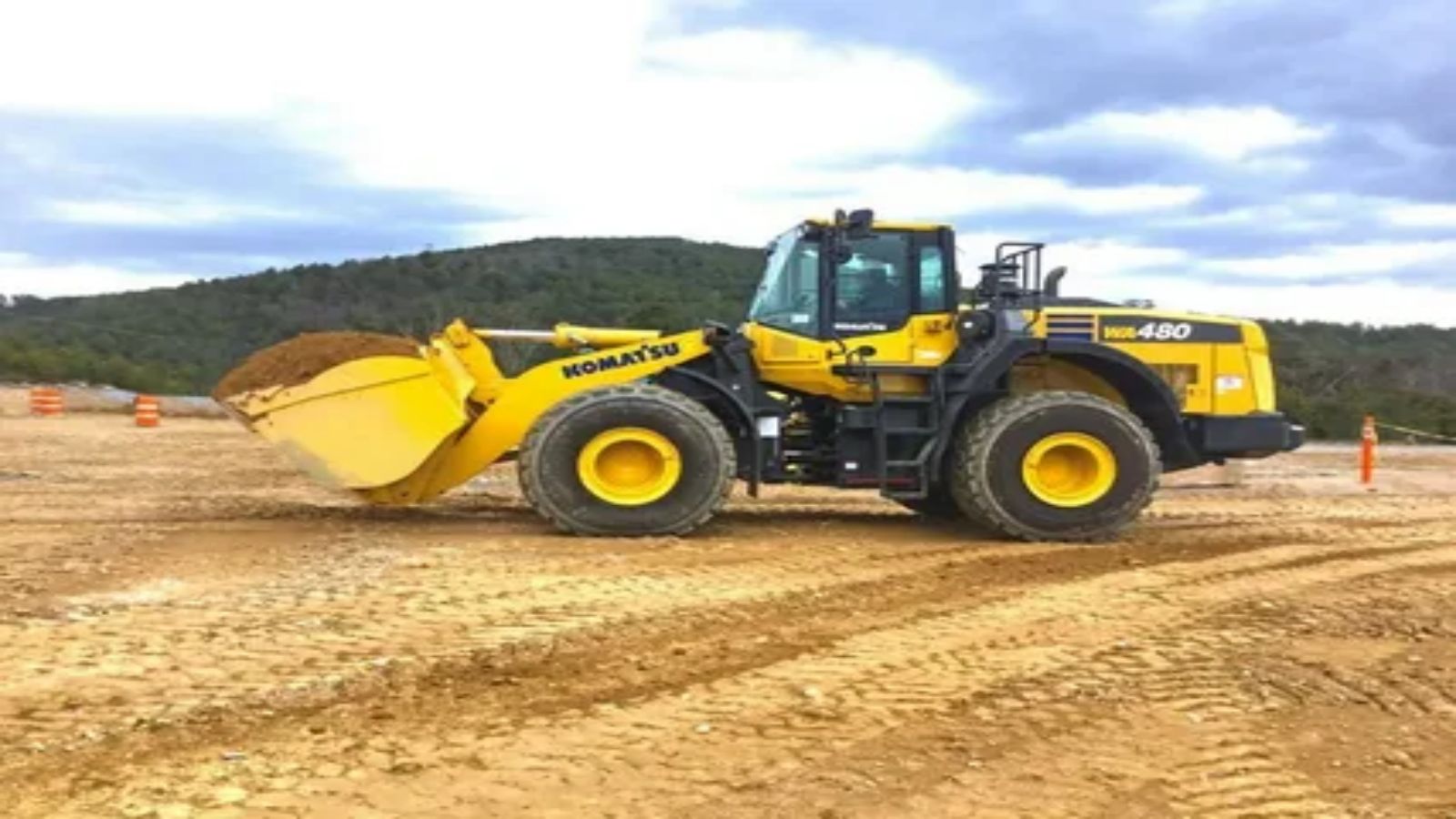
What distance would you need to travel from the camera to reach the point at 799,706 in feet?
18.2

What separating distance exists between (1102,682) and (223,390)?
6848 millimetres

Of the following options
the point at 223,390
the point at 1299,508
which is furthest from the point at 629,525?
the point at 1299,508

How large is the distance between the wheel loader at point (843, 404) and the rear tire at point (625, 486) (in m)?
0.01

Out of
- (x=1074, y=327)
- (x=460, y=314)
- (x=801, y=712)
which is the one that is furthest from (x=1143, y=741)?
(x=460, y=314)

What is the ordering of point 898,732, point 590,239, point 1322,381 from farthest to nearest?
point 590,239, point 1322,381, point 898,732

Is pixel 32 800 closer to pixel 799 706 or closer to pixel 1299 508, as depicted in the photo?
pixel 799 706

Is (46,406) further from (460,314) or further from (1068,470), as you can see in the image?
(1068,470)

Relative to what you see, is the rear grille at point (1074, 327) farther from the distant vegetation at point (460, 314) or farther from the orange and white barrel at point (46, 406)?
the distant vegetation at point (460, 314)

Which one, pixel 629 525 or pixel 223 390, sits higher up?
pixel 223 390

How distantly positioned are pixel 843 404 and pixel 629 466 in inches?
69.1

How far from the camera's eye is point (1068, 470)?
10844 millimetres

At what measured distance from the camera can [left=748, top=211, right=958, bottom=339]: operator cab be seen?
1095 centimetres

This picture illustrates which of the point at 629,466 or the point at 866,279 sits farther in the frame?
the point at 866,279

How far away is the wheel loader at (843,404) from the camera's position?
10.3 m
